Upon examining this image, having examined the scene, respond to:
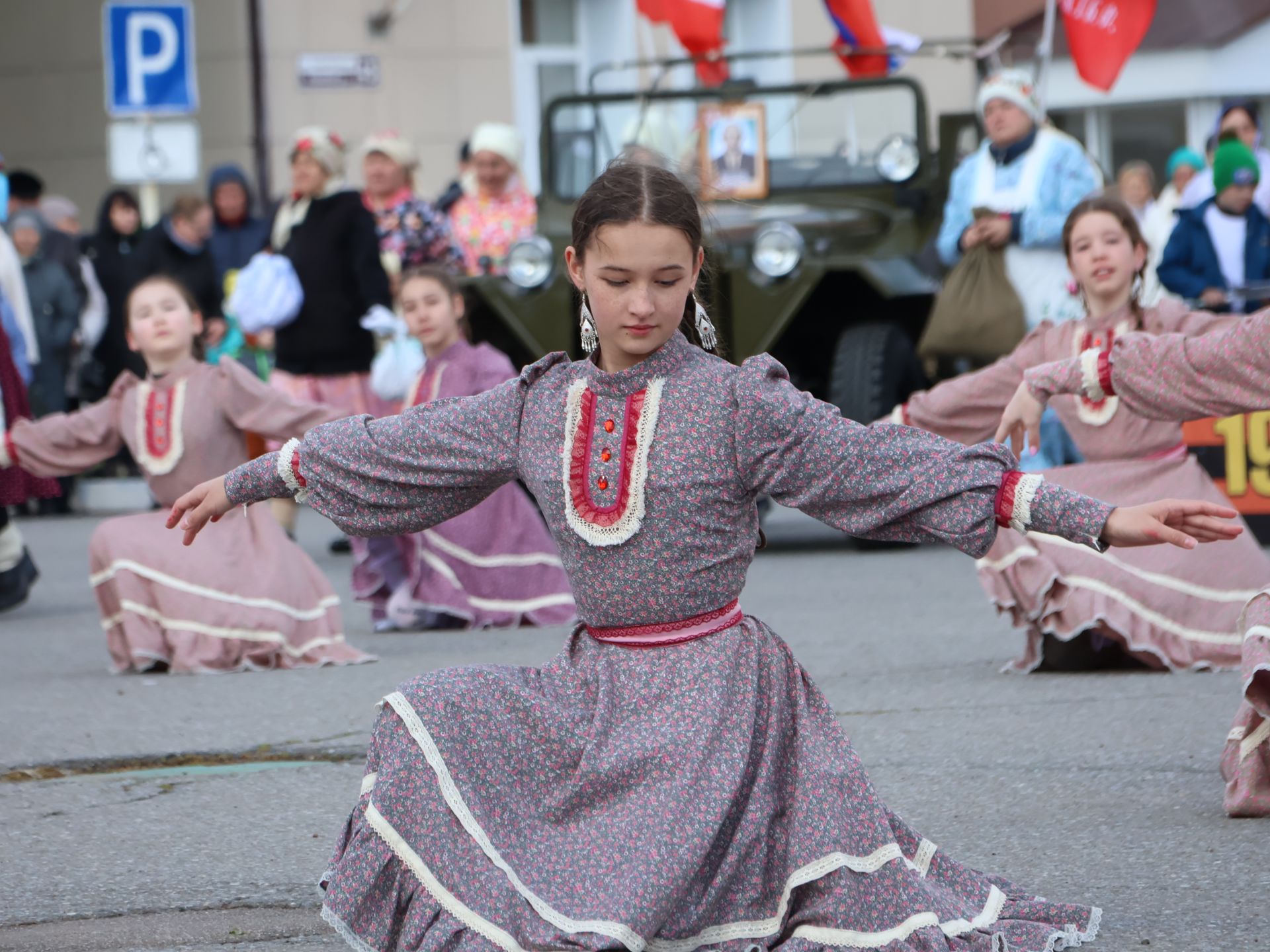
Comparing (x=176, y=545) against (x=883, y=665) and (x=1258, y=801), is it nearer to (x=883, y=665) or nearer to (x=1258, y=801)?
(x=883, y=665)

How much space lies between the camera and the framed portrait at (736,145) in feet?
32.5

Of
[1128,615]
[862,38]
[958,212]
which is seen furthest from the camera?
[862,38]

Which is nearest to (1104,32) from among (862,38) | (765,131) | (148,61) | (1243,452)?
(862,38)

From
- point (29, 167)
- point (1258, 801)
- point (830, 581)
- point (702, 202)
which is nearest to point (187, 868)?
point (702, 202)

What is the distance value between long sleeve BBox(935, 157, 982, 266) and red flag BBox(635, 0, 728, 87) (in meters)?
1.69

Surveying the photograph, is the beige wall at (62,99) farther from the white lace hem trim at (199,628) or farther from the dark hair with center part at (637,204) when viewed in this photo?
the dark hair with center part at (637,204)

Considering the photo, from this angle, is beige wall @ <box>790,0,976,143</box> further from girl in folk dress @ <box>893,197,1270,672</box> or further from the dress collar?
the dress collar

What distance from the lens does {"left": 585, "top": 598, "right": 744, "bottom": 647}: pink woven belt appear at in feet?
10.4

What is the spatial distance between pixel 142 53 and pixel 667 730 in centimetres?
1022

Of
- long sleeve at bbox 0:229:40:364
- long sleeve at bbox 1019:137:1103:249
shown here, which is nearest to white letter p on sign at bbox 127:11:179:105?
long sleeve at bbox 0:229:40:364

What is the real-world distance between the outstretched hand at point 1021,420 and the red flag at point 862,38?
6434mm

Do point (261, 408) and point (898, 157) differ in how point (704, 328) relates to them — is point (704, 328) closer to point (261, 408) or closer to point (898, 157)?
point (261, 408)

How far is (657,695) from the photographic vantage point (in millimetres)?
3117

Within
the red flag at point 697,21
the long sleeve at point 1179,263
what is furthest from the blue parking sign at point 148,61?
the long sleeve at point 1179,263
